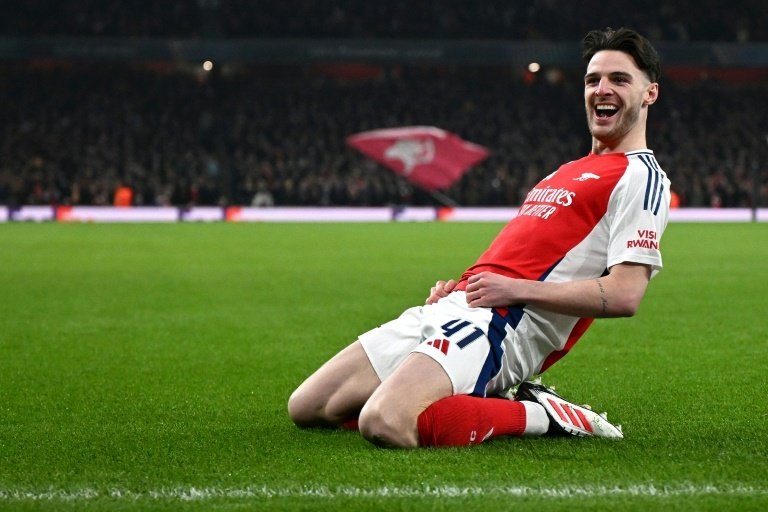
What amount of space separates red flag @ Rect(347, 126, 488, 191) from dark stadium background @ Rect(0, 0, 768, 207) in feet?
2.92

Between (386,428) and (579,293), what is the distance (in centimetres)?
90

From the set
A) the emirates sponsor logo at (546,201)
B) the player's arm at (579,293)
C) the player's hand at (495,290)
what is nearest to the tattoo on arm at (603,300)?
the player's arm at (579,293)

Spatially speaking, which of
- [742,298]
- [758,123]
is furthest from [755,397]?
[758,123]

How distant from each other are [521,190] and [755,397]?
32.2m

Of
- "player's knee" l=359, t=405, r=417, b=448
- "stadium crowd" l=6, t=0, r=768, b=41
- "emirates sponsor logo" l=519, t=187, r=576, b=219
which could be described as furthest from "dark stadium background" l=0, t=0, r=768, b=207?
"player's knee" l=359, t=405, r=417, b=448

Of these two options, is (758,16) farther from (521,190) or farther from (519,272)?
(519,272)

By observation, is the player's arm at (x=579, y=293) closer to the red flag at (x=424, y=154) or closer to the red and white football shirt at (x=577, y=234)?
the red and white football shirt at (x=577, y=234)

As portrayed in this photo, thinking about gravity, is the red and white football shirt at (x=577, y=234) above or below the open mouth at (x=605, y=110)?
below

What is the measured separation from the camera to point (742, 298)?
36.7ft

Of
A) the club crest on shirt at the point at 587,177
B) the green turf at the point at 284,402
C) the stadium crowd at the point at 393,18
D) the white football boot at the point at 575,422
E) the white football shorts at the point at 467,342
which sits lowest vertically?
the green turf at the point at 284,402

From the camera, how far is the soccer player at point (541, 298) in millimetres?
4246

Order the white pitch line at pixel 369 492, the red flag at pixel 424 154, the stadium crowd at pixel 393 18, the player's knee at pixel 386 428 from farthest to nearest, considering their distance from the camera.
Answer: the stadium crowd at pixel 393 18 → the red flag at pixel 424 154 → the player's knee at pixel 386 428 → the white pitch line at pixel 369 492

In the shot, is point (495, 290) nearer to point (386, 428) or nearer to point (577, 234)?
point (577, 234)

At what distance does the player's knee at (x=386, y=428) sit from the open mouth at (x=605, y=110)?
144cm
